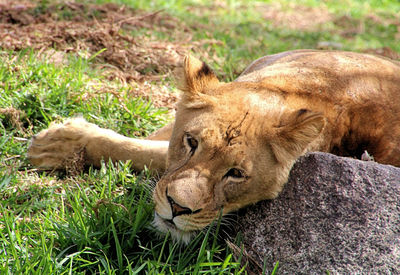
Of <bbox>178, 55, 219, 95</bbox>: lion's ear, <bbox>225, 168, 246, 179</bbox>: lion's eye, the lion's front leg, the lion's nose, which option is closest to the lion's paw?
the lion's front leg

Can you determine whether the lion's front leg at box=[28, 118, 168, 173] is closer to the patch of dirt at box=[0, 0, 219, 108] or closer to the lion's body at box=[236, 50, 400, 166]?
the lion's body at box=[236, 50, 400, 166]

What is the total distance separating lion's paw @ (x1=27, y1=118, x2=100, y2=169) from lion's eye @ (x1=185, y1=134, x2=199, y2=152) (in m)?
1.10

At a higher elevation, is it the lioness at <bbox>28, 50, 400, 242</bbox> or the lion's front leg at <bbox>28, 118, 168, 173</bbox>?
the lioness at <bbox>28, 50, 400, 242</bbox>

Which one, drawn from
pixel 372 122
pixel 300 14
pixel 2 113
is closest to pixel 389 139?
pixel 372 122

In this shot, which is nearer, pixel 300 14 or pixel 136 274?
pixel 136 274

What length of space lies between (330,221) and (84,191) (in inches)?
59.3

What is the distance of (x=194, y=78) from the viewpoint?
3223 millimetres

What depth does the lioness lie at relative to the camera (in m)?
2.82

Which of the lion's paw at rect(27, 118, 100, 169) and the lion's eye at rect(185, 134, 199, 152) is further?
the lion's paw at rect(27, 118, 100, 169)

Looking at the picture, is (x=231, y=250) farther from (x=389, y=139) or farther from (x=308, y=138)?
(x=389, y=139)

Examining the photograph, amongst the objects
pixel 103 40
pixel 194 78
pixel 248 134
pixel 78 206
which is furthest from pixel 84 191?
pixel 103 40

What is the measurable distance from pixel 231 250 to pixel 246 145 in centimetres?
58

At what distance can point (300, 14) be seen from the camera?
10266 mm

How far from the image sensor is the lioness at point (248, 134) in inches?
111
